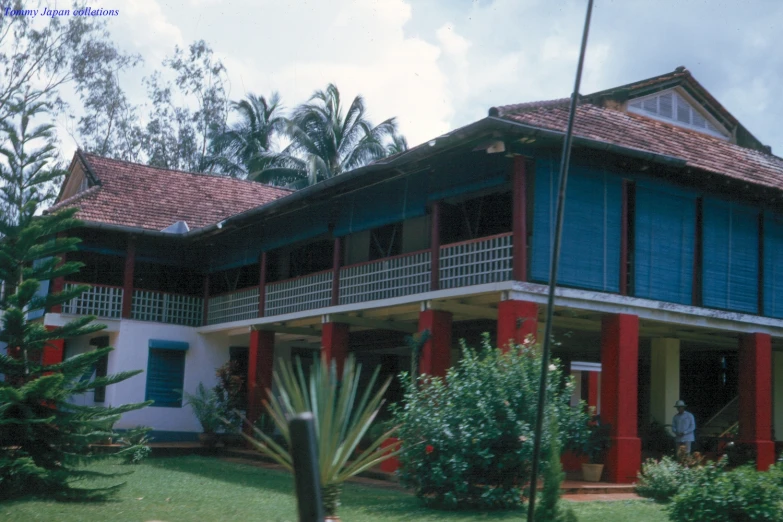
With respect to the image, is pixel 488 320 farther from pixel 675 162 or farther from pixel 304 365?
pixel 304 365

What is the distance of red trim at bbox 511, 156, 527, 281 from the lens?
1246 centimetres

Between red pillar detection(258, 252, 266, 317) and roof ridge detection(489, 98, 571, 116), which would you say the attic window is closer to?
roof ridge detection(489, 98, 571, 116)

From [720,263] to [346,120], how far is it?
18.0m

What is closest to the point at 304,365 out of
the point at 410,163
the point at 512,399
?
the point at 410,163

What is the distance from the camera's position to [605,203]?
1352cm

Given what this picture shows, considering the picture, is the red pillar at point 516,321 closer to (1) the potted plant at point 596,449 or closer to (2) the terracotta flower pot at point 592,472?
(1) the potted plant at point 596,449

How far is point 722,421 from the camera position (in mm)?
18641

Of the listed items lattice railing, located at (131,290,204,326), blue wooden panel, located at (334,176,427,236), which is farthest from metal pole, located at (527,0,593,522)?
lattice railing, located at (131,290,204,326)

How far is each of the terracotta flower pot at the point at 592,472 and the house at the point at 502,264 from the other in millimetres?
186

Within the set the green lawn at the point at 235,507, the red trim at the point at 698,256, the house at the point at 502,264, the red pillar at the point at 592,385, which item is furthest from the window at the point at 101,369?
the red trim at the point at 698,256

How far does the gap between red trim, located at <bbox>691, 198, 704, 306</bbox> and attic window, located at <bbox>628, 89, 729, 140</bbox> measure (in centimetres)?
283

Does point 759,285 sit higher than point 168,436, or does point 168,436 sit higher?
point 759,285

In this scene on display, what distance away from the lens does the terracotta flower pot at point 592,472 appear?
505 inches

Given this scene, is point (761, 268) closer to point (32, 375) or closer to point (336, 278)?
point (336, 278)
